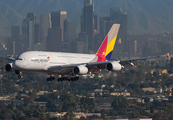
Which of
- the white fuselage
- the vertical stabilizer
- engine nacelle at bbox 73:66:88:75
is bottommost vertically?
engine nacelle at bbox 73:66:88:75

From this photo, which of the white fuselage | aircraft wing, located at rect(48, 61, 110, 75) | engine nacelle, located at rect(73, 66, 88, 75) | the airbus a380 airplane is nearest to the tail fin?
the airbus a380 airplane

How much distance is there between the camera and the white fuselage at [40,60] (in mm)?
87000

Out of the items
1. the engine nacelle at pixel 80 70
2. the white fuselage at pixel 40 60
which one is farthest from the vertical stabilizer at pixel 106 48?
the engine nacelle at pixel 80 70

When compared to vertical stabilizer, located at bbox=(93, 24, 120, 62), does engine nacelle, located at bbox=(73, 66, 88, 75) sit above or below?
below

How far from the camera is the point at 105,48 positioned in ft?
348

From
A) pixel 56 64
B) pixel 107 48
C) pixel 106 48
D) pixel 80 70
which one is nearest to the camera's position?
pixel 80 70

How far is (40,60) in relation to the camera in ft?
293

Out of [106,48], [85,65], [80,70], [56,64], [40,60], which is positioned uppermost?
[106,48]

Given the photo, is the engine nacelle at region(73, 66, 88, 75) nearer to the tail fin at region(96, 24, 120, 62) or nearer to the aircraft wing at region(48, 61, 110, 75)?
the aircraft wing at region(48, 61, 110, 75)

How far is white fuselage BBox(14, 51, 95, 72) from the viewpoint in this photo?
87.0 m

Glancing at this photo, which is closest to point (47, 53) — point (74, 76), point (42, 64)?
point (42, 64)

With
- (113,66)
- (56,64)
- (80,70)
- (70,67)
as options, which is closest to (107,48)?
(113,66)

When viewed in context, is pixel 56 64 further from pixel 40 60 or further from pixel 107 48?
pixel 107 48

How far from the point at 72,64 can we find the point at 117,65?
9.02 m
